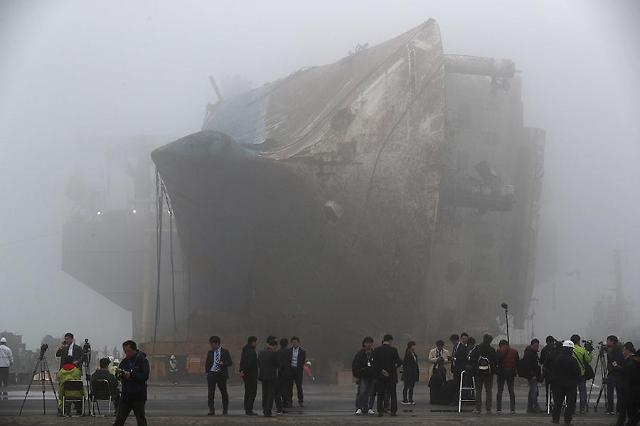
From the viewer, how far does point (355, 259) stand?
3131 centimetres

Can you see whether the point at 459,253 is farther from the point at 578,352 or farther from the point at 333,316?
the point at 578,352

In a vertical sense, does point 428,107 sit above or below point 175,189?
above

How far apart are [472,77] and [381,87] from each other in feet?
24.8

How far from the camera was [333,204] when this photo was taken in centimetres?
A: 3114

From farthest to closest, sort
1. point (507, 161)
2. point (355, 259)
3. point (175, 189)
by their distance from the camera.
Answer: point (507, 161) < point (175, 189) < point (355, 259)

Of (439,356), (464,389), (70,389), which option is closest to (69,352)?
(70,389)

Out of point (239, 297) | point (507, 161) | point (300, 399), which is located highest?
point (507, 161)

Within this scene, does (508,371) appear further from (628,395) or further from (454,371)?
(628,395)

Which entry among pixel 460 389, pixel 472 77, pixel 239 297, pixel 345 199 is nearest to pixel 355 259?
pixel 345 199

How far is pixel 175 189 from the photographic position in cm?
3344

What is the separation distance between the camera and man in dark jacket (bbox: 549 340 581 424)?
14492mm

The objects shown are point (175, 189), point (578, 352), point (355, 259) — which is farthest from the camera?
point (175, 189)

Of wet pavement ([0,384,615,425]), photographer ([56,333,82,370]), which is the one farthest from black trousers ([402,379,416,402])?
photographer ([56,333,82,370])

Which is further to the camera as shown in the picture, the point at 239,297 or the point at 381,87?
the point at 239,297
